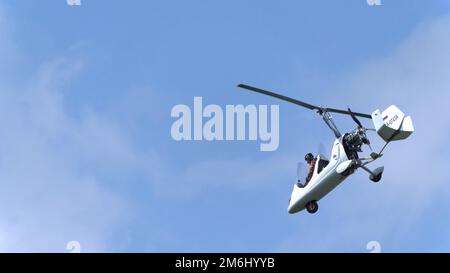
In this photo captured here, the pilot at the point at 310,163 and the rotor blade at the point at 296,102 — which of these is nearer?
the rotor blade at the point at 296,102

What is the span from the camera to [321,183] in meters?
52.6

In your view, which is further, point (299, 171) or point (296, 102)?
point (299, 171)

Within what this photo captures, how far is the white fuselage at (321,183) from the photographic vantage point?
2016 inches

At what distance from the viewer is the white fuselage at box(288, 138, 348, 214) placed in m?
51.2

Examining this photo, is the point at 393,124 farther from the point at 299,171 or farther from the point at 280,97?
the point at 299,171

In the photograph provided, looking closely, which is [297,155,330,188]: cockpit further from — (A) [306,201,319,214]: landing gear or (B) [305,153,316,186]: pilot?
(A) [306,201,319,214]: landing gear

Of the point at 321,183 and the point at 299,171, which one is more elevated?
the point at 299,171

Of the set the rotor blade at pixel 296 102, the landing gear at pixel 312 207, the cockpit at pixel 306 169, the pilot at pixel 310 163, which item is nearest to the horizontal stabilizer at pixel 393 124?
the rotor blade at pixel 296 102

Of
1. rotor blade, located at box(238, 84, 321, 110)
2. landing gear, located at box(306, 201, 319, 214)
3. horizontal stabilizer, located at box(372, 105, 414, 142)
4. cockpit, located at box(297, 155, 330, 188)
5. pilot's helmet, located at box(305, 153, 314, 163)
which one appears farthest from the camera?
landing gear, located at box(306, 201, 319, 214)

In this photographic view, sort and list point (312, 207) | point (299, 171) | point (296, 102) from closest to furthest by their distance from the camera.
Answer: point (296, 102)
point (312, 207)
point (299, 171)

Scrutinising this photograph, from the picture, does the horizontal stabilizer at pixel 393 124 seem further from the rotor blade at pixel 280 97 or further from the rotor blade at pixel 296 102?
the rotor blade at pixel 280 97

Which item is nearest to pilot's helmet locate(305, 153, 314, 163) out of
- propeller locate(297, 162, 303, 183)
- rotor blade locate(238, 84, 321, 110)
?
propeller locate(297, 162, 303, 183)

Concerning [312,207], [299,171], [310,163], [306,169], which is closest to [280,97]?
[310,163]
